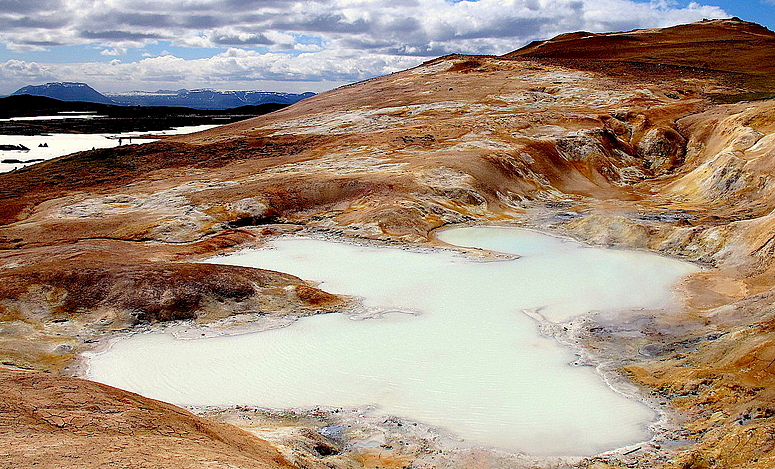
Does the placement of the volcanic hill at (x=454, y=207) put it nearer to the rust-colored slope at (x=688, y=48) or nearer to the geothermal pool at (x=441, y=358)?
the rust-colored slope at (x=688, y=48)

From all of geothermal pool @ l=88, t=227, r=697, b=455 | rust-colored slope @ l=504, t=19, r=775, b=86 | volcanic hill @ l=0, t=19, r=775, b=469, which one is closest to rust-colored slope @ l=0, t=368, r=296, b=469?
volcanic hill @ l=0, t=19, r=775, b=469

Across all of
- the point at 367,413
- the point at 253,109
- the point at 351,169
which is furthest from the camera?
the point at 253,109

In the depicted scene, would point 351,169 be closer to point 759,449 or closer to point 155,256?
point 155,256

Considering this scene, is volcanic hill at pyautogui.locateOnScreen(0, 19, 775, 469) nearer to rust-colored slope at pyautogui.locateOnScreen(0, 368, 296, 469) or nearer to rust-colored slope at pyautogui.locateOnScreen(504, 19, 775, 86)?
rust-colored slope at pyautogui.locateOnScreen(0, 368, 296, 469)

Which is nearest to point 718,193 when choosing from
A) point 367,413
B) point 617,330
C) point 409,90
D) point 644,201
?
point 644,201

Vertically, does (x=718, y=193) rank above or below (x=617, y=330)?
above

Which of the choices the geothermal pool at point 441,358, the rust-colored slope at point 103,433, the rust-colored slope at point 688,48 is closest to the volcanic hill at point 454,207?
the rust-colored slope at point 103,433
